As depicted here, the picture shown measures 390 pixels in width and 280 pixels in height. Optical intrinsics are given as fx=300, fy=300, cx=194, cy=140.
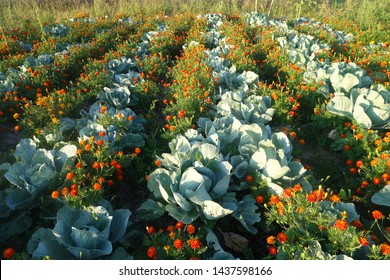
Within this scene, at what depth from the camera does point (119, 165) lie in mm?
3008

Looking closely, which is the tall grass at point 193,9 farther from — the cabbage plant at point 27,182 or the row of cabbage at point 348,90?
the cabbage plant at point 27,182

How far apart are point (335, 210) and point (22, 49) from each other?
8.14 m

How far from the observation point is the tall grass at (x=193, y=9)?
10617 mm

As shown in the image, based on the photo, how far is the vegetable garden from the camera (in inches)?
89.0

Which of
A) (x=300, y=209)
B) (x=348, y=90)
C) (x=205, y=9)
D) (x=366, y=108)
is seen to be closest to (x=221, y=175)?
(x=300, y=209)

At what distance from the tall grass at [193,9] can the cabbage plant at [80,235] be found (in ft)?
27.4

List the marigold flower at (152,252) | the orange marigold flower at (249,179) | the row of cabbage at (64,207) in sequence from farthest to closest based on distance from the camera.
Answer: the orange marigold flower at (249,179) → the row of cabbage at (64,207) → the marigold flower at (152,252)

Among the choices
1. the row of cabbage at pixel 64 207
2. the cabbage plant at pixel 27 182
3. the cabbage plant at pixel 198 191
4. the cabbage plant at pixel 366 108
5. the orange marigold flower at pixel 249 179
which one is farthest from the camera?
the cabbage plant at pixel 366 108

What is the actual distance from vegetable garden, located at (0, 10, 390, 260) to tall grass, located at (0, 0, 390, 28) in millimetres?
5696

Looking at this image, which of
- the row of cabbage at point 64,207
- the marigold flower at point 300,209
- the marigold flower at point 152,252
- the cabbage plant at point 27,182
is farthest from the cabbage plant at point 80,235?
the marigold flower at point 300,209

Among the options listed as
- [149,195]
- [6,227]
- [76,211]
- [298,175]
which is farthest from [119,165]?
[298,175]

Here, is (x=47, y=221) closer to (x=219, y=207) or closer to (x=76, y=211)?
(x=76, y=211)

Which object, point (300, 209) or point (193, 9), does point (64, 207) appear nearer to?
point (300, 209)

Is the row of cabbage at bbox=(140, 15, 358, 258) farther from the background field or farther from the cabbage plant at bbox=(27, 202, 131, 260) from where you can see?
the background field
